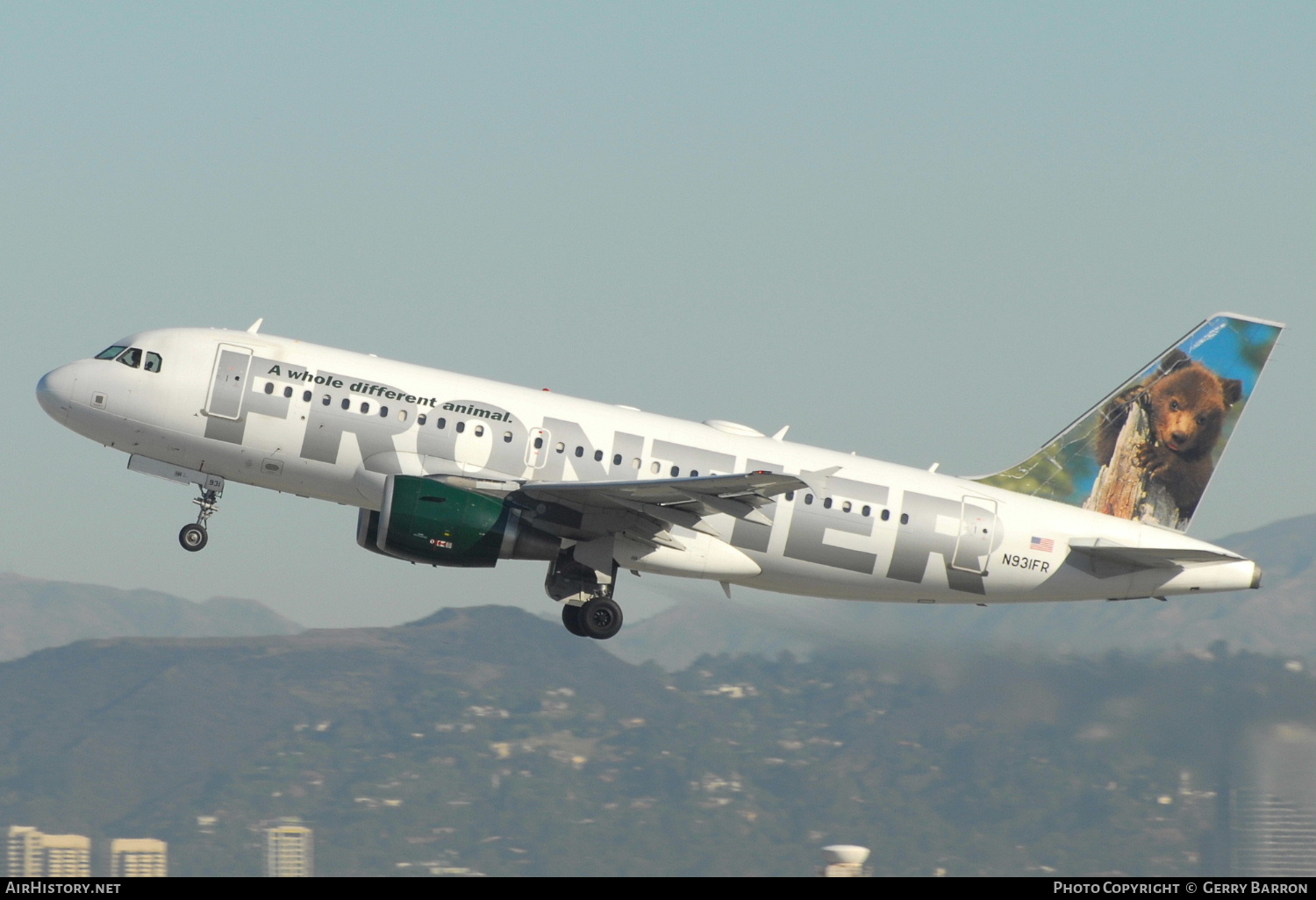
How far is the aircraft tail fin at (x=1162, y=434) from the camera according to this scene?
3709 cm

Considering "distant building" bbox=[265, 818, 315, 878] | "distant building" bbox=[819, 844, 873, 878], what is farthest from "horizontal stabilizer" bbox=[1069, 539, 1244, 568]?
"distant building" bbox=[265, 818, 315, 878]

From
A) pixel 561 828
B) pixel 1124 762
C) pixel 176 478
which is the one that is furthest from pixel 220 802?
pixel 176 478

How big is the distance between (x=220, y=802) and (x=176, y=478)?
565 ft

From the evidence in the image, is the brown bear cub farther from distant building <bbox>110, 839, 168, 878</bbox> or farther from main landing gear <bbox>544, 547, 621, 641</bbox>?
distant building <bbox>110, 839, 168, 878</bbox>

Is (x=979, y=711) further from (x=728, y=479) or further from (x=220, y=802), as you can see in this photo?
(x=220, y=802)

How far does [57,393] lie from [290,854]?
115250mm

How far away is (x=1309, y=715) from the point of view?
48.3 metres

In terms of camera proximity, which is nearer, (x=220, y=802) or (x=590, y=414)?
(x=590, y=414)

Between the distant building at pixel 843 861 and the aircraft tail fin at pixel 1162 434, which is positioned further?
the distant building at pixel 843 861

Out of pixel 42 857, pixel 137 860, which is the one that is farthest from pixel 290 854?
pixel 42 857

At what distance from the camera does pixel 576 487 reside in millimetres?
30719

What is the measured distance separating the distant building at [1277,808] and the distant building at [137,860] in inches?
3851

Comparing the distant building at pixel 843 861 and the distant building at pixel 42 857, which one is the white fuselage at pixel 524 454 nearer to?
the distant building at pixel 843 861

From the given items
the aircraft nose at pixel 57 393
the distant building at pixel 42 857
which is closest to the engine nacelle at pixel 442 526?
the aircraft nose at pixel 57 393
